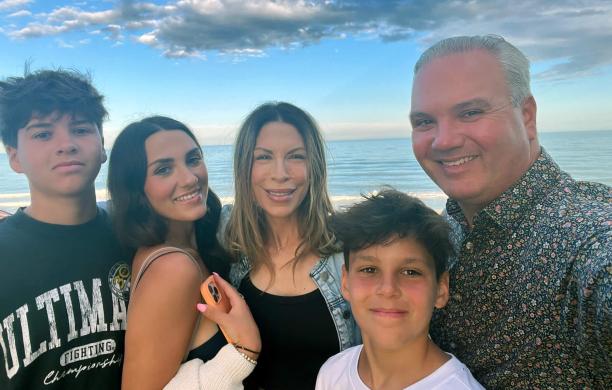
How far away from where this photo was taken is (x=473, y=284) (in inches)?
87.3

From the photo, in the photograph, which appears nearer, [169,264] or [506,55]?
[506,55]

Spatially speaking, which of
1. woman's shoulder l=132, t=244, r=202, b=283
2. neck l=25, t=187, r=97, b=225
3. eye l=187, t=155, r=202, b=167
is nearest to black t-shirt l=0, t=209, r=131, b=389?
neck l=25, t=187, r=97, b=225

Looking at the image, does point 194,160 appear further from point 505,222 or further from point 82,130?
point 505,222

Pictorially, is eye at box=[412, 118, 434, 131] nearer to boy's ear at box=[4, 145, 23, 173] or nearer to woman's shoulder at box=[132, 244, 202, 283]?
woman's shoulder at box=[132, 244, 202, 283]

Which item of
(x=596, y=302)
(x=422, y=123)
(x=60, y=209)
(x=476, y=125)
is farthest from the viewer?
(x=60, y=209)

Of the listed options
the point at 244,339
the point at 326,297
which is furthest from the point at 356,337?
the point at 244,339

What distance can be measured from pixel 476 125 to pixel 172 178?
2.00m

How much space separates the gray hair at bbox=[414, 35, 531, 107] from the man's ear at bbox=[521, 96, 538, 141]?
0.03 meters

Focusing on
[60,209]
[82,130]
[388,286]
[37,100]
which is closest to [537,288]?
[388,286]

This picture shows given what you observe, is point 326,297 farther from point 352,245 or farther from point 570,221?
point 570,221

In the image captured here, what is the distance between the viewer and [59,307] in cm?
239

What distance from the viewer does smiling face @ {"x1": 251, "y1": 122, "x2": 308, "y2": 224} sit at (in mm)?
3035

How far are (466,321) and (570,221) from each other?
0.75 metres

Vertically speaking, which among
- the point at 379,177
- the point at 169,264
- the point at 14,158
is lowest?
the point at 379,177
